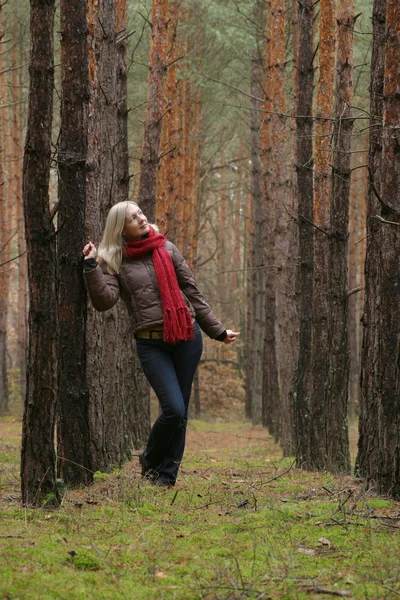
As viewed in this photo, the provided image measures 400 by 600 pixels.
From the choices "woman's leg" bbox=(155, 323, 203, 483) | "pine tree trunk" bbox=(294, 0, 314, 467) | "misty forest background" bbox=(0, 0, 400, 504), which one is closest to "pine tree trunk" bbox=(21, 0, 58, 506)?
"misty forest background" bbox=(0, 0, 400, 504)

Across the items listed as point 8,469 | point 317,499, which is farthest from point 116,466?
point 317,499

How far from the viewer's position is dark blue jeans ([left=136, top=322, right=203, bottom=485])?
6004mm

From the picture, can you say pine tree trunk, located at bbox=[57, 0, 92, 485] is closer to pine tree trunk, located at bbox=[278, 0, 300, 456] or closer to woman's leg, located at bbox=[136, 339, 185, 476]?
woman's leg, located at bbox=[136, 339, 185, 476]

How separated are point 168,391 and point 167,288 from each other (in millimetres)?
782

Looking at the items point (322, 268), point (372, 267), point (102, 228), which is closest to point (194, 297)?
point (372, 267)

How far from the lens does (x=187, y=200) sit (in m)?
20.2

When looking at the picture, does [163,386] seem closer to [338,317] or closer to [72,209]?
[72,209]

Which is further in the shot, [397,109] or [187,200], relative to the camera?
[187,200]

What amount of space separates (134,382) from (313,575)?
7876mm

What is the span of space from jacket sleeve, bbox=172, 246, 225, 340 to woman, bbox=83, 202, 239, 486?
26mm

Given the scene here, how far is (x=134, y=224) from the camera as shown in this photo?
19.8 feet

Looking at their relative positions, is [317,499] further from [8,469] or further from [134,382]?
[134,382]

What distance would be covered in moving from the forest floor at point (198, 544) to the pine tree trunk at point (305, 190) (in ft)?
14.2

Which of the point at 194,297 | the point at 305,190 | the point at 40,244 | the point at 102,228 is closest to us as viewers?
the point at 40,244
